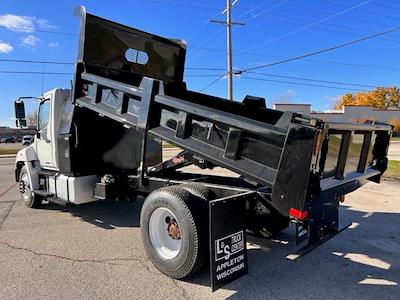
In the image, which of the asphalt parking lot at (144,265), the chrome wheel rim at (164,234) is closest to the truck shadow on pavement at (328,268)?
the asphalt parking lot at (144,265)

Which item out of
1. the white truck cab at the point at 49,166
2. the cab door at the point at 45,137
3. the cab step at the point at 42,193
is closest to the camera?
the white truck cab at the point at 49,166

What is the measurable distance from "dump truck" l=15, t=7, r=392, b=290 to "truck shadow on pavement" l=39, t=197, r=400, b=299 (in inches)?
11.5

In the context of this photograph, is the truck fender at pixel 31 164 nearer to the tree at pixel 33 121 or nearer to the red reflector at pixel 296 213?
the tree at pixel 33 121

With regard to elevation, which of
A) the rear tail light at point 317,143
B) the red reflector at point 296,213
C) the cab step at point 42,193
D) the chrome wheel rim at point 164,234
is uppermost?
the rear tail light at point 317,143

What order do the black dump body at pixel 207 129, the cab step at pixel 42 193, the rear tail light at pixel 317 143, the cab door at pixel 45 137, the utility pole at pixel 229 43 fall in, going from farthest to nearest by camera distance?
the utility pole at pixel 229 43 < the cab door at pixel 45 137 < the cab step at pixel 42 193 < the black dump body at pixel 207 129 < the rear tail light at pixel 317 143

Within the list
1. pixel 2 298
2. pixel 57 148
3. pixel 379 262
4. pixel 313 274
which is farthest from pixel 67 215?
pixel 379 262

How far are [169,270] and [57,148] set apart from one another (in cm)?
370

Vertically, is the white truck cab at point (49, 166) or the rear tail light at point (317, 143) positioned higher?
the rear tail light at point (317, 143)

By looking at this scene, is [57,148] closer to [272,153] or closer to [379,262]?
[272,153]

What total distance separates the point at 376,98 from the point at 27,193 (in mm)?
98813

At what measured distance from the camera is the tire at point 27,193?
322 inches

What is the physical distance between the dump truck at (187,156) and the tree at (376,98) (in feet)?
296

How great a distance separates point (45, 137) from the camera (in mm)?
7664

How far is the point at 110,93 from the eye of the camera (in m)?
5.69
